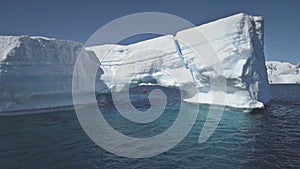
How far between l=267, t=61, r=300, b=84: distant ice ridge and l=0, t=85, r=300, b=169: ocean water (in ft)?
270

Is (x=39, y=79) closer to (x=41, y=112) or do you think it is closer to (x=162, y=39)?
(x=41, y=112)

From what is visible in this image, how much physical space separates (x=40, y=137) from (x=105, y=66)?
70.1 feet

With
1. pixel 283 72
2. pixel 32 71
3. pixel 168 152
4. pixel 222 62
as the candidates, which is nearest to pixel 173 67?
pixel 222 62

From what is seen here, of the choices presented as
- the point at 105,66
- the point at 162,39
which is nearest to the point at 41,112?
the point at 105,66

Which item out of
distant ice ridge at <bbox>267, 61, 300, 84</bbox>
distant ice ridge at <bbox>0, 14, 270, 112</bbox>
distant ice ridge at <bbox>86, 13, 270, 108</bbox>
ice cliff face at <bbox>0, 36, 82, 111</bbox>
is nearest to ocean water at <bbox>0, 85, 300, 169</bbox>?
distant ice ridge at <bbox>86, 13, 270, 108</bbox>

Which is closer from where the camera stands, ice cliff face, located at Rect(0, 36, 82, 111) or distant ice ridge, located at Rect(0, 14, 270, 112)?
distant ice ridge, located at Rect(0, 14, 270, 112)

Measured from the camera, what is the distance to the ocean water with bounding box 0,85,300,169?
7273mm

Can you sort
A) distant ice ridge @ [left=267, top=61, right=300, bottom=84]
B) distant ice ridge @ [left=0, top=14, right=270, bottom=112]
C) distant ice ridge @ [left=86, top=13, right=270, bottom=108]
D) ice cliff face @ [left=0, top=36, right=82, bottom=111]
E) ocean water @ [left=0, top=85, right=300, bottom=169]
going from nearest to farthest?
ocean water @ [left=0, top=85, right=300, bottom=169] → distant ice ridge @ [left=86, top=13, right=270, bottom=108] → distant ice ridge @ [left=0, top=14, right=270, bottom=112] → ice cliff face @ [left=0, top=36, right=82, bottom=111] → distant ice ridge @ [left=267, top=61, right=300, bottom=84]

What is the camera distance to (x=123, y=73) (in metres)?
29.0

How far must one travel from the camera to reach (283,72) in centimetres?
8512

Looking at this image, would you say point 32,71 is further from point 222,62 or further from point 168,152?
point 222,62

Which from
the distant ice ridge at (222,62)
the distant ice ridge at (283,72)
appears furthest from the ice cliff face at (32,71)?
the distant ice ridge at (283,72)

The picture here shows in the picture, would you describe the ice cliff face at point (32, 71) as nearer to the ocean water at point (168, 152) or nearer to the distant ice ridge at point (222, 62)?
the ocean water at point (168, 152)

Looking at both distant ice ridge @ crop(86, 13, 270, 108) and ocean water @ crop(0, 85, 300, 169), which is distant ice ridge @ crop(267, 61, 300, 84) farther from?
ocean water @ crop(0, 85, 300, 169)
